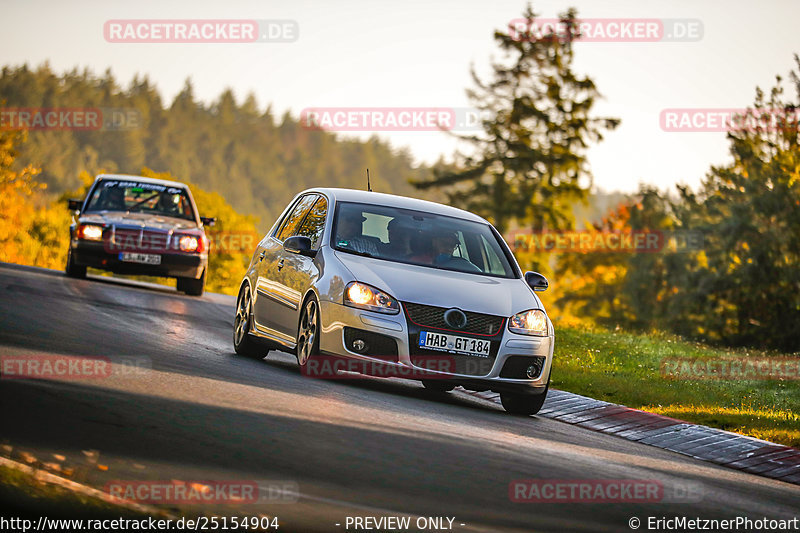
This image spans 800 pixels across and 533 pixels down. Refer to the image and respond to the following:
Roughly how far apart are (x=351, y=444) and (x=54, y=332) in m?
5.93

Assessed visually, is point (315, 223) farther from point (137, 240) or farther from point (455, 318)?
point (137, 240)

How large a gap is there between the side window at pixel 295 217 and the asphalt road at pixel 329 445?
1550 millimetres

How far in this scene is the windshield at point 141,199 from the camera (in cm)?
2197

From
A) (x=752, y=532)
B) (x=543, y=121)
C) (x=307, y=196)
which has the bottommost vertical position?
(x=752, y=532)

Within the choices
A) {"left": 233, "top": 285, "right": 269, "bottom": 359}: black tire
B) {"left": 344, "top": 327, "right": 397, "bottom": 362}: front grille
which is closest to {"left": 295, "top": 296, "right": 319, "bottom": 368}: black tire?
{"left": 344, "top": 327, "right": 397, "bottom": 362}: front grille

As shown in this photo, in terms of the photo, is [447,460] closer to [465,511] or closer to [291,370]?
[465,511]

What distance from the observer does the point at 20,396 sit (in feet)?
26.0

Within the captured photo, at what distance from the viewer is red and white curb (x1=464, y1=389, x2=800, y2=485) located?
31.5 ft

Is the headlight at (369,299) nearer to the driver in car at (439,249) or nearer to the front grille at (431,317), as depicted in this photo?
the front grille at (431,317)

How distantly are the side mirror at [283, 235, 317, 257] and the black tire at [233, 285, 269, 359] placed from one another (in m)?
1.51

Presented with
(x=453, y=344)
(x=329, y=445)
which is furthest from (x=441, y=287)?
(x=329, y=445)

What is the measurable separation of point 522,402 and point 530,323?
31.8 inches

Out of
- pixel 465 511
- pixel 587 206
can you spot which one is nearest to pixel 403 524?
pixel 465 511

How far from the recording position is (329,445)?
7363 mm
